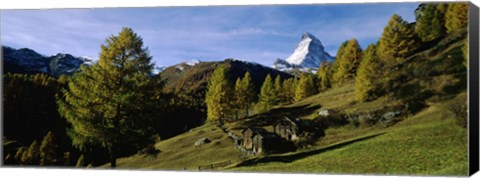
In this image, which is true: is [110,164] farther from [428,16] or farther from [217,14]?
[428,16]

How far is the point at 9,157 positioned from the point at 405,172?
17722mm

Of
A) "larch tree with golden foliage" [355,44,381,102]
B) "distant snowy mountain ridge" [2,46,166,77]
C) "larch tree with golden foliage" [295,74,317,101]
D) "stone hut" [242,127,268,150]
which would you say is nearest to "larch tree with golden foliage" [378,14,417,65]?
"larch tree with golden foliage" [355,44,381,102]

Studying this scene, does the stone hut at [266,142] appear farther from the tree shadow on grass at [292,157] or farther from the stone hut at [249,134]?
the tree shadow on grass at [292,157]

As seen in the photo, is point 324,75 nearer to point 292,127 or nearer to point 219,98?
point 292,127

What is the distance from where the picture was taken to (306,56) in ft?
77.0

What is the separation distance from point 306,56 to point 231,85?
14.4ft

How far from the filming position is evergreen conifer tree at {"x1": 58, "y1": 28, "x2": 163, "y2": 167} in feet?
78.8

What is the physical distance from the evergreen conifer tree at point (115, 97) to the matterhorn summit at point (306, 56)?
5.64 metres

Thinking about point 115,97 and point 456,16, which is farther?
point 115,97

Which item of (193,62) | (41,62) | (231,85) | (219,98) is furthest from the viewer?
(41,62)

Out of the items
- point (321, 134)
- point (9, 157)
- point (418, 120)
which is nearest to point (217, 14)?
point (321, 134)

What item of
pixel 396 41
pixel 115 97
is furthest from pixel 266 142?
pixel 396 41

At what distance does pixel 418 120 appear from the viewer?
22.7 meters

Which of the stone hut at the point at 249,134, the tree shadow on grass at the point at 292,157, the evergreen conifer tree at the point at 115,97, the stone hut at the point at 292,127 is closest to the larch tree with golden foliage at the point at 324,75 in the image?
the stone hut at the point at 292,127
